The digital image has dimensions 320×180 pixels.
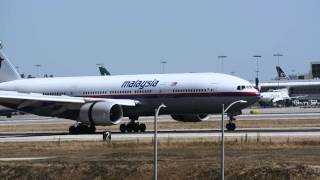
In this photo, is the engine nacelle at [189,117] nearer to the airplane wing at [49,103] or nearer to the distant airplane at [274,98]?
the airplane wing at [49,103]

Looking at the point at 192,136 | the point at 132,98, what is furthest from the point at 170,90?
the point at 192,136

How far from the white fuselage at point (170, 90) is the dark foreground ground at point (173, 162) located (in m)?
16.6

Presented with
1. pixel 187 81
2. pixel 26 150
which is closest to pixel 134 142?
pixel 26 150

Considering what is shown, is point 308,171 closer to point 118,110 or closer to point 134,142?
point 134,142

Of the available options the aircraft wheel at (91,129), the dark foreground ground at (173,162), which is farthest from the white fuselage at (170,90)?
the dark foreground ground at (173,162)

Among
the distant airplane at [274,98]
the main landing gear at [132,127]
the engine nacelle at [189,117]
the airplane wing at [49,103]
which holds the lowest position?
the main landing gear at [132,127]

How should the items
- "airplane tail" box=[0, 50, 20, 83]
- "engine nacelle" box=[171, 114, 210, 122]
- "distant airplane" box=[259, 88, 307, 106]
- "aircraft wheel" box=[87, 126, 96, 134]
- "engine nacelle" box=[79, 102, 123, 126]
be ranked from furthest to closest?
"distant airplane" box=[259, 88, 307, 106] < "airplane tail" box=[0, 50, 20, 83] < "engine nacelle" box=[171, 114, 210, 122] < "aircraft wheel" box=[87, 126, 96, 134] < "engine nacelle" box=[79, 102, 123, 126]

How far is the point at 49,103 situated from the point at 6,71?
9.86 meters

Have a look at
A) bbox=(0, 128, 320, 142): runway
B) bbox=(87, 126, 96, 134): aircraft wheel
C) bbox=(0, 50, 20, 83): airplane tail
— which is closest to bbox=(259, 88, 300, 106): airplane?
bbox=(0, 50, 20, 83): airplane tail

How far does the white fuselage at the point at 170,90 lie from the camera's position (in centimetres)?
6034

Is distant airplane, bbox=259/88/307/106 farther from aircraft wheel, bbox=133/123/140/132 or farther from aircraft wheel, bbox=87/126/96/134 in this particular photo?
aircraft wheel, bbox=87/126/96/134

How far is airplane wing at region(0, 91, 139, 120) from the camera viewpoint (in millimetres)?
61031

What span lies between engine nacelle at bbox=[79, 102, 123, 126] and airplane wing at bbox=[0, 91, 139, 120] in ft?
2.33

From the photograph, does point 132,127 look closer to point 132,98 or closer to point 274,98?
point 132,98
